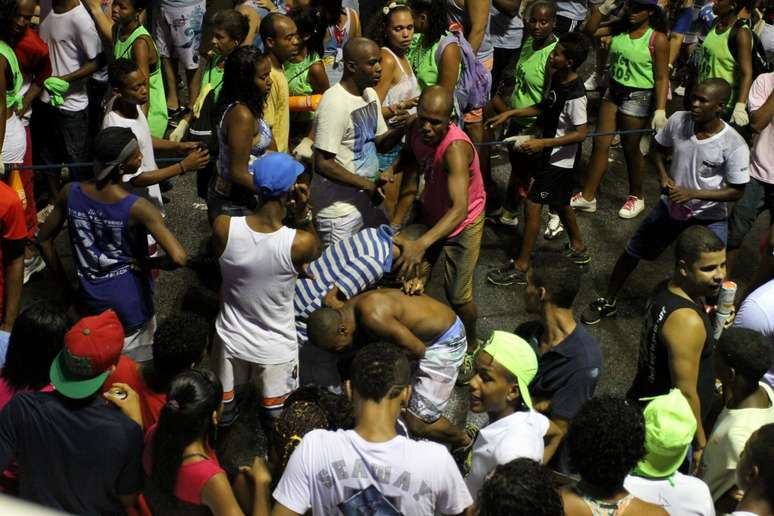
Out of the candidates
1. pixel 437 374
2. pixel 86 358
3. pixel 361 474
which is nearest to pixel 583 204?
pixel 437 374

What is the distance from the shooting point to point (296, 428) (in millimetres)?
3625

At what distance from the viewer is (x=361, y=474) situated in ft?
10.4

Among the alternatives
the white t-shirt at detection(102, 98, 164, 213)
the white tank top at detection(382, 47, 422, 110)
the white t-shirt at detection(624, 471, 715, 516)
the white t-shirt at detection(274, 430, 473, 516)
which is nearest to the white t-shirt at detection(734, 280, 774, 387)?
the white t-shirt at detection(624, 471, 715, 516)

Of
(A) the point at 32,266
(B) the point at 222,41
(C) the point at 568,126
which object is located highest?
(B) the point at 222,41

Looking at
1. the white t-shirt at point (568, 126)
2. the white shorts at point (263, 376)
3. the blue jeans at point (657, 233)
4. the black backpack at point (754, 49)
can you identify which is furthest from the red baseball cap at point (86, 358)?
the black backpack at point (754, 49)

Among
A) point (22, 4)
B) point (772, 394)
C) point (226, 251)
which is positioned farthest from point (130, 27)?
point (772, 394)

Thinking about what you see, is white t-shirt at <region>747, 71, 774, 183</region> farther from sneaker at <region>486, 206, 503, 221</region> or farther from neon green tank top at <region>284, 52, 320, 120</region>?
neon green tank top at <region>284, 52, 320, 120</region>

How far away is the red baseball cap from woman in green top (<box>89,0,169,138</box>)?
318cm

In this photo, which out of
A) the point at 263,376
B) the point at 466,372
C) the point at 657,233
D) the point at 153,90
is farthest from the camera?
the point at 153,90

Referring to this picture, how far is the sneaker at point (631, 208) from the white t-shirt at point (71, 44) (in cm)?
435

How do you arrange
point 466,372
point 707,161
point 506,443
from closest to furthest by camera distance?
1. point 506,443
2. point 466,372
3. point 707,161

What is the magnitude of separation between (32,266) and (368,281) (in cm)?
283

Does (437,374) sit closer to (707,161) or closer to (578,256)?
(707,161)

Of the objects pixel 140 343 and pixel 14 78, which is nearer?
pixel 140 343
